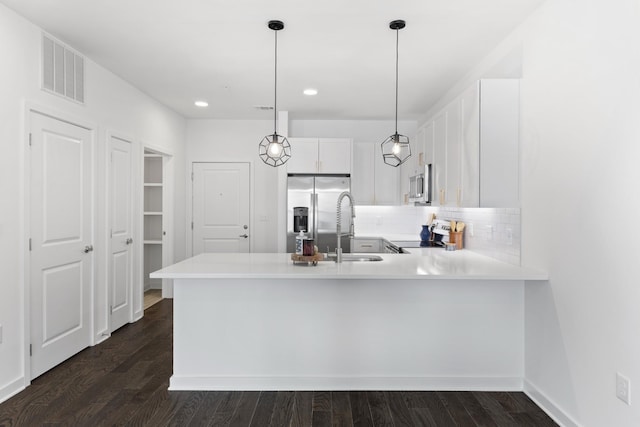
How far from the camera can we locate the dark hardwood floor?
2408mm

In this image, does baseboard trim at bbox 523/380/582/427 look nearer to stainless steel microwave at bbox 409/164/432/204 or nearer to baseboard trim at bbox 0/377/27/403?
stainless steel microwave at bbox 409/164/432/204

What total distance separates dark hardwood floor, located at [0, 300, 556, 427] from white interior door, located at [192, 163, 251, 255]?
Result: 2.94m

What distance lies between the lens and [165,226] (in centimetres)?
541

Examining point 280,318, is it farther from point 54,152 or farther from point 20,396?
point 54,152

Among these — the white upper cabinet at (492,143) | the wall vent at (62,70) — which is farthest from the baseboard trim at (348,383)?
the wall vent at (62,70)

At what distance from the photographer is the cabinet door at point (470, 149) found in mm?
2959

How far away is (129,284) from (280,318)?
2413 mm

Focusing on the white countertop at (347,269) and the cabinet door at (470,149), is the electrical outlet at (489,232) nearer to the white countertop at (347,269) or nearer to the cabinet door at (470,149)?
the white countertop at (347,269)

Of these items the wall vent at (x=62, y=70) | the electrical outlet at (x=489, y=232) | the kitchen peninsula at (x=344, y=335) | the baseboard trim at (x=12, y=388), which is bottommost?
the baseboard trim at (x=12, y=388)

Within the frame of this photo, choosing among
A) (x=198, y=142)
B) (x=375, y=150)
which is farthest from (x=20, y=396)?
(x=375, y=150)

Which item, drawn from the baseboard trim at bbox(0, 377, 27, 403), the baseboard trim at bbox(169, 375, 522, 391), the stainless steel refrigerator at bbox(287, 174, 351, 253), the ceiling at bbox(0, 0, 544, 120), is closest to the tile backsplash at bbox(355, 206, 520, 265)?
the stainless steel refrigerator at bbox(287, 174, 351, 253)

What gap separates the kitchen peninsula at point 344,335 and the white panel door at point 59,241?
1.13 metres

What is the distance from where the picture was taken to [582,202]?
2.18 meters

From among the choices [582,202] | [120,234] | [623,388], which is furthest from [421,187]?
[120,234]
